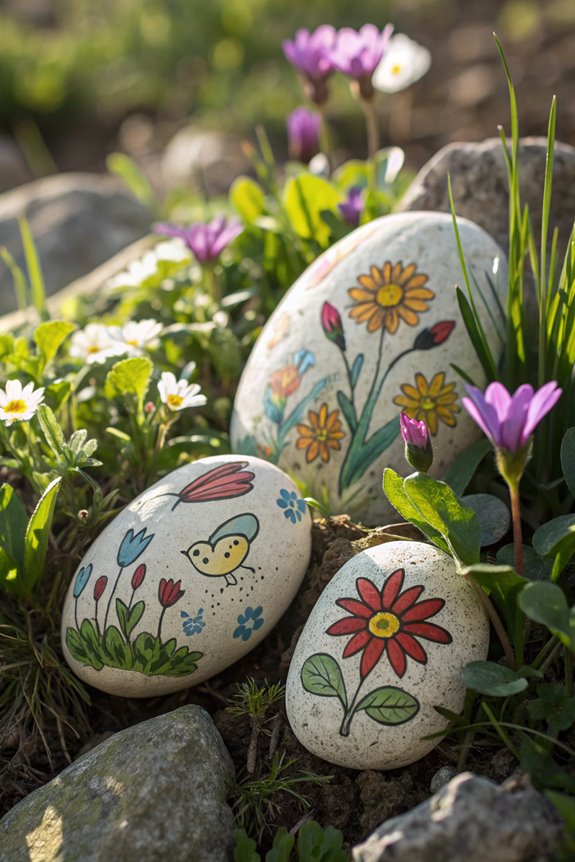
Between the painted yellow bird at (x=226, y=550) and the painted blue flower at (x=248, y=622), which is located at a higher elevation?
the painted yellow bird at (x=226, y=550)

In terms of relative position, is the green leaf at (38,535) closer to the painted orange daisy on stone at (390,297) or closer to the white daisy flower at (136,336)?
the white daisy flower at (136,336)

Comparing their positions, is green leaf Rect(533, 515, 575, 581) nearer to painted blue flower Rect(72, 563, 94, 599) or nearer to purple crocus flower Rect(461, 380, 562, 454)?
purple crocus flower Rect(461, 380, 562, 454)

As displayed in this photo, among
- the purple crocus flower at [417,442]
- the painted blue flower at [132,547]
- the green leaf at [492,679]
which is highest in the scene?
the purple crocus flower at [417,442]

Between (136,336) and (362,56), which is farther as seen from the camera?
(362,56)

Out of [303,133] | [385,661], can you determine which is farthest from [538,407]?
[303,133]

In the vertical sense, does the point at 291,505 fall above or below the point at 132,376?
below

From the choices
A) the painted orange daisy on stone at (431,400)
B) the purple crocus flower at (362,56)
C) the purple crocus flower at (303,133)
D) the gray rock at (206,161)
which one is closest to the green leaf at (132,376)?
the painted orange daisy on stone at (431,400)

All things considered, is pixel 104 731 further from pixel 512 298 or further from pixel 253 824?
pixel 512 298

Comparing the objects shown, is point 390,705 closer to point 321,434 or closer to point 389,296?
point 321,434
